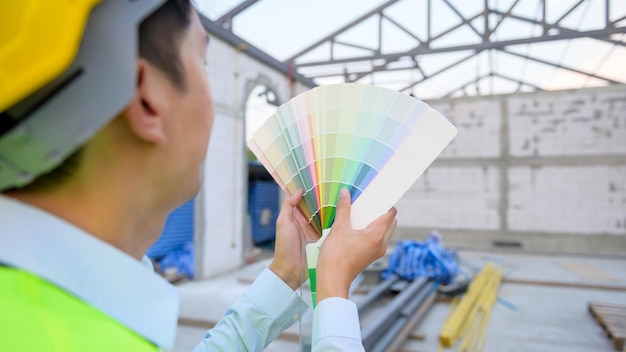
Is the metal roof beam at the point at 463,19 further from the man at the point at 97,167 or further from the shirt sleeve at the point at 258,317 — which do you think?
the man at the point at 97,167

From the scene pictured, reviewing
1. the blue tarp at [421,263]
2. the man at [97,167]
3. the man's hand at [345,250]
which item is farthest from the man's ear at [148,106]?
the blue tarp at [421,263]

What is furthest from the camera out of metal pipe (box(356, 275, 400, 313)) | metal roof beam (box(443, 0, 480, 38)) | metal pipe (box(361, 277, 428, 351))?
metal roof beam (box(443, 0, 480, 38))

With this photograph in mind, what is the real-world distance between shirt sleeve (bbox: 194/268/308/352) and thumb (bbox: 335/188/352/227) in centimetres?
31

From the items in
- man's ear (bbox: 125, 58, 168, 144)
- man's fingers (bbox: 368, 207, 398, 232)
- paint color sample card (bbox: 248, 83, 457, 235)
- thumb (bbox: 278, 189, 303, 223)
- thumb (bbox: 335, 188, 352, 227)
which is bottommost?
thumb (bbox: 278, 189, 303, 223)

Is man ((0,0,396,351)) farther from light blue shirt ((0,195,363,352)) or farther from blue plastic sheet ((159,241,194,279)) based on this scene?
blue plastic sheet ((159,241,194,279))

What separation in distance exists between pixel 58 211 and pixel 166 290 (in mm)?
185

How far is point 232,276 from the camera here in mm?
7105

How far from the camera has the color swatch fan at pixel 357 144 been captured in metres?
0.96

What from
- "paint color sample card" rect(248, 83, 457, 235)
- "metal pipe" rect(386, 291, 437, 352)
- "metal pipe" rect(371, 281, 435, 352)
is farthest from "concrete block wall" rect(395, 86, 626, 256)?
"paint color sample card" rect(248, 83, 457, 235)

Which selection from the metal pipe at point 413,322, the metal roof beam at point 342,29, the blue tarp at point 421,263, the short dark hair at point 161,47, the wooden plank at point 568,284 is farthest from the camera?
the metal roof beam at point 342,29

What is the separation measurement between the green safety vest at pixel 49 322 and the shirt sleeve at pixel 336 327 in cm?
33

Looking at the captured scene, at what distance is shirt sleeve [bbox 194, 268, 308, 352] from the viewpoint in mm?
1030

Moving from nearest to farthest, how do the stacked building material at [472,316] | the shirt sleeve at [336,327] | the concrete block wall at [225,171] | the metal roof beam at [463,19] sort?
the shirt sleeve at [336,327] < the stacked building material at [472,316] < the concrete block wall at [225,171] < the metal roof beam at [463,19]

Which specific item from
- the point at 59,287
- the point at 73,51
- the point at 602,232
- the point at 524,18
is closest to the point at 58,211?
the point at 59,287
